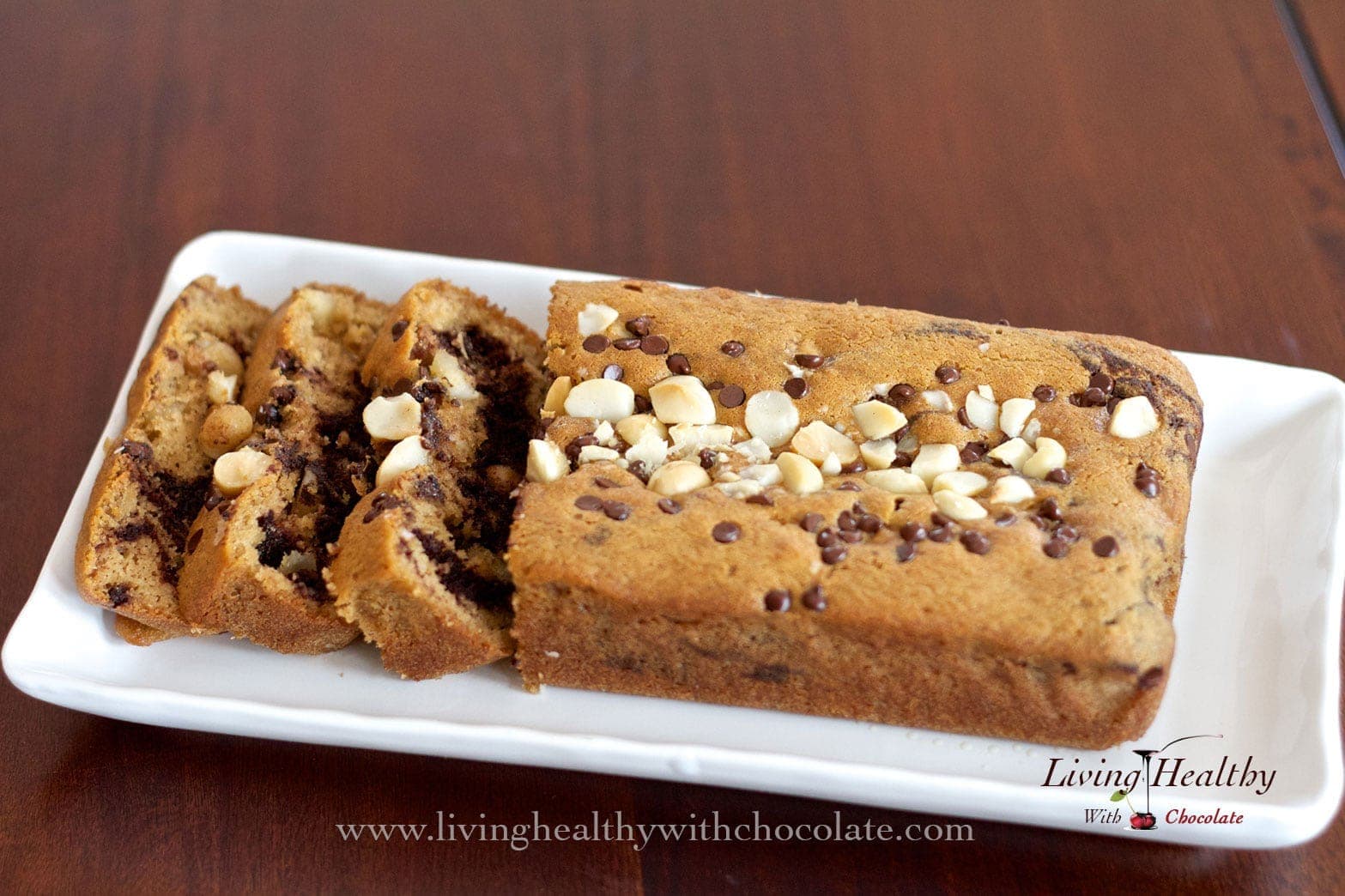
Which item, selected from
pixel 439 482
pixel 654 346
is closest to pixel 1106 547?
pixel 654 346

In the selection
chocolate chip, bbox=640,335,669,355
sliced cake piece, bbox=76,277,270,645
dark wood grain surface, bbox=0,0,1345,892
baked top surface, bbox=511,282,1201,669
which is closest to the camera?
baked top surface, bbox=511,282,1201,669

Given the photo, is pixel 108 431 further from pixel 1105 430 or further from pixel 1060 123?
pixel 1060 123

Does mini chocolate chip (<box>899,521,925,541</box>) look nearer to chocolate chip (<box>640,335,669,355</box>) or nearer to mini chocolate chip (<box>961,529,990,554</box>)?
mini chocolate chip (<box>961,529,990,554</box>)

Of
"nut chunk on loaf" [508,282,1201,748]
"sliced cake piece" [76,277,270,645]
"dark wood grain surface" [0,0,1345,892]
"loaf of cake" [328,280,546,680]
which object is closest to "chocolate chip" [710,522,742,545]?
"nut chunk on loaf" [508,282,1201,748]

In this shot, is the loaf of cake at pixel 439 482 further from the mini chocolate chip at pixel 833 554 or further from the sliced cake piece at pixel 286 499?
the mini chocolate chip at pixel 833 554

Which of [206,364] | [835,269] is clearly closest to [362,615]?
[206,364]

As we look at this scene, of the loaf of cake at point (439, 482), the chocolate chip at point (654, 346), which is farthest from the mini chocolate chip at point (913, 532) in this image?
the loaf of cake at point (439, 482)

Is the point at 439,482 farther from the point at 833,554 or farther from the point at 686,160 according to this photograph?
the point at 686,160
